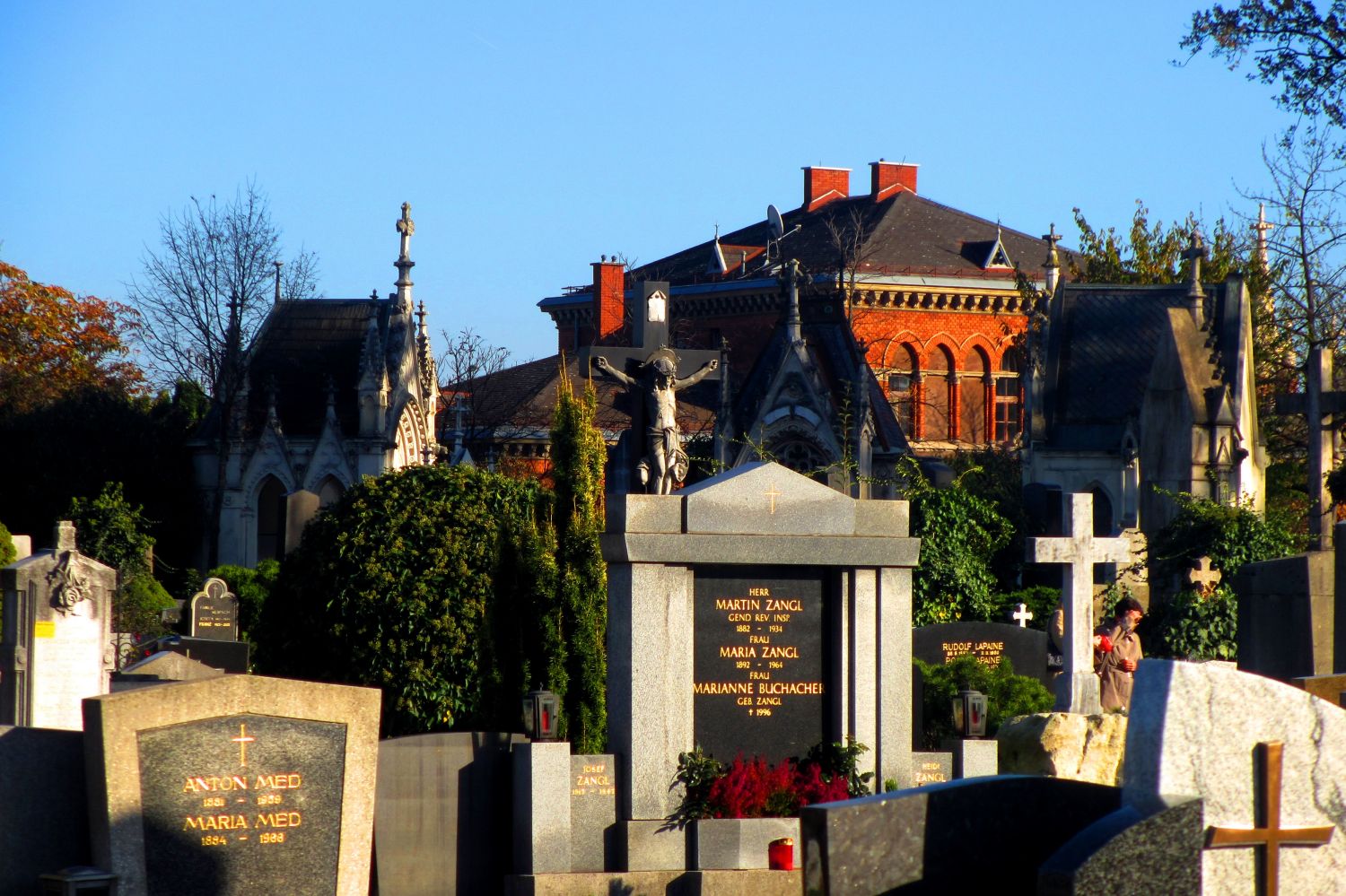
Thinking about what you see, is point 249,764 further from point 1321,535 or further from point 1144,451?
point 1144,451

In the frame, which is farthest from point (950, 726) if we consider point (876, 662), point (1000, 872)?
Result: point (1000, 872)

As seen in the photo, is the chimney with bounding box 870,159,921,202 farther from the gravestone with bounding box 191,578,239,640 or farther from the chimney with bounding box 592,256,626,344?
the gravestone with bounding box 191,578,239,640

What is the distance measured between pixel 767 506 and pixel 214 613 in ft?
38.0

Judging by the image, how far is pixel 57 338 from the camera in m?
55.5

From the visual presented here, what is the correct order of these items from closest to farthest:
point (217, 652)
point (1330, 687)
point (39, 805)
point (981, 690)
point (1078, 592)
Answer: point (1330, 687)
point (39, 805)
point (1078, 592)
point (981, 690)
point (217, 652)

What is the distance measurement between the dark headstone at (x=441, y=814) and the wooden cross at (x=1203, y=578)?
37.5 feet

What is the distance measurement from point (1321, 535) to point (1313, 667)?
7.67 m

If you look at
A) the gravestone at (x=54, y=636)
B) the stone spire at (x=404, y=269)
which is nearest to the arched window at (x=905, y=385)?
the stone spire at (x=404, y=269)

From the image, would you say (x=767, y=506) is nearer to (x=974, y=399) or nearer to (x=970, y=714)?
(x=970, y=714)

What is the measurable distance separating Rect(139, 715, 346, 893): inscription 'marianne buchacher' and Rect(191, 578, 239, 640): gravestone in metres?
11.9

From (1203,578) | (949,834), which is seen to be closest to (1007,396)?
(1203,578)

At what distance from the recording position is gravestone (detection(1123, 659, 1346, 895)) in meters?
6.09

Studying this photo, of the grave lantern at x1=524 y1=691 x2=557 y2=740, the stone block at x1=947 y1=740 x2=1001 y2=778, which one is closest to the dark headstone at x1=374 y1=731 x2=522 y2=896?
the grave lantern at x1=524 y1=691 x2=557 y2=740

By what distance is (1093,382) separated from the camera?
125 feet
